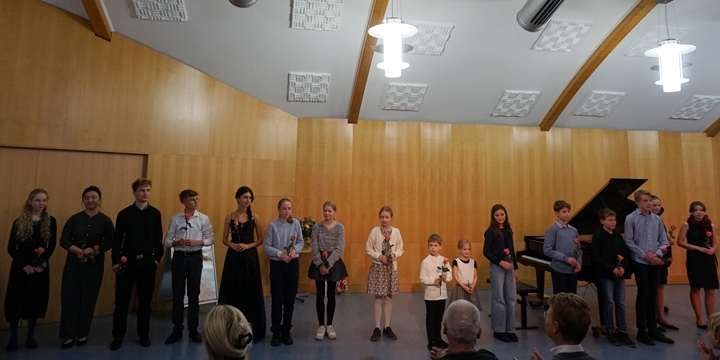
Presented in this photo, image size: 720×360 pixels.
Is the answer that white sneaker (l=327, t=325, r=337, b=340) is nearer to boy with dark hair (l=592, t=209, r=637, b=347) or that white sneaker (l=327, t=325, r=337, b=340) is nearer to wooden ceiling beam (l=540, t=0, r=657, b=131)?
boy with dark hair (l=592, t=209, r=637, b=347)

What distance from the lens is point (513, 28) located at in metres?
5.25

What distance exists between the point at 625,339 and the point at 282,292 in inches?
139

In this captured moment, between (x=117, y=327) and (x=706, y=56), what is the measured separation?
8613mm

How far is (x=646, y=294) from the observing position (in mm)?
3973

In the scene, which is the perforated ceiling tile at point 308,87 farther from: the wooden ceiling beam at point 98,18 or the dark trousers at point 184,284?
the dark trousers at point 184,284

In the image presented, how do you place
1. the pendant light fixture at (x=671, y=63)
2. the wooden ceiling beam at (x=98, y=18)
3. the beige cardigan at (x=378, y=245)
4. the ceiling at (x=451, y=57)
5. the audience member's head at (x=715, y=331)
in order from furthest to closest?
the ceiling at (x=451, y=57) < the wooden ceiling beam at (x=98, y=18) < the pendant light fixture at (x=671, y=63) < the beige cardigan at (x=378, y=245) < the audience member's head at (x=715, y=331)

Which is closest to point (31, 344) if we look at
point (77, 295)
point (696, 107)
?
point (77, 295)

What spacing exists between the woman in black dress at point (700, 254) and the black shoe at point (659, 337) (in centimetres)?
81

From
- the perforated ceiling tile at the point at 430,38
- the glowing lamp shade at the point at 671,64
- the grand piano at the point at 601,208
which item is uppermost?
the perforated ceiling tile at the point at 430,38

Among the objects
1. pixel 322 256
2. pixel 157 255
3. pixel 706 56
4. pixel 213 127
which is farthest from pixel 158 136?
pixel 706 56

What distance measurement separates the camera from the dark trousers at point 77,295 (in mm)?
3666

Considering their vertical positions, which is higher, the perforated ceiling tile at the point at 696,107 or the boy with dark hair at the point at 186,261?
the perforated ceiling tile at the point at 696,107

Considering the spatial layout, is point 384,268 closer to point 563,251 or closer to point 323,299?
point 323,299

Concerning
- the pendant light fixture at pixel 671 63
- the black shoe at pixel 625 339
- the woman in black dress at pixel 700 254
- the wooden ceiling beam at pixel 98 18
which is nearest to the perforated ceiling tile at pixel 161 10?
the wooden ceiling beam at pixel 98 18
